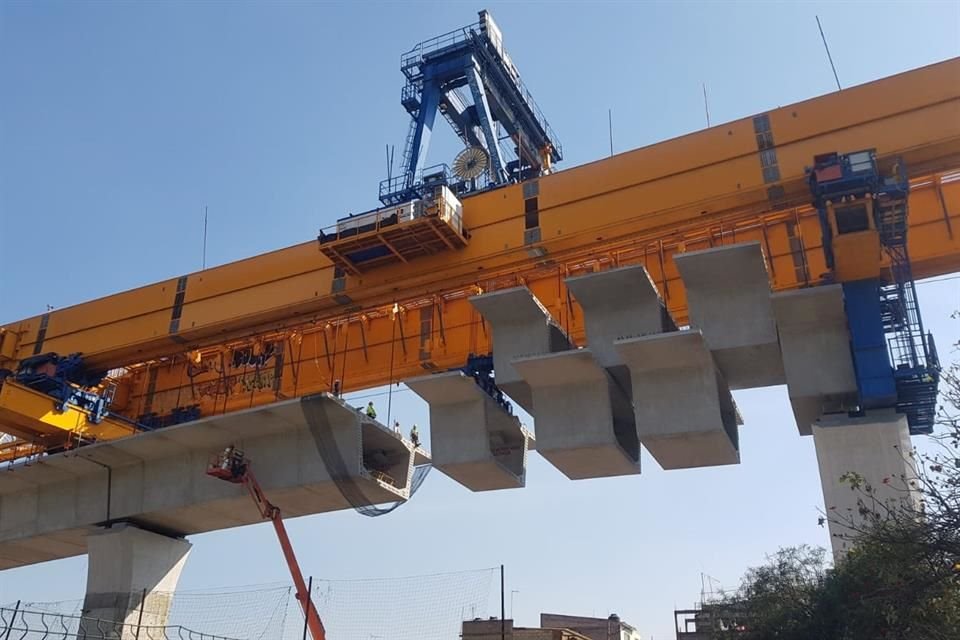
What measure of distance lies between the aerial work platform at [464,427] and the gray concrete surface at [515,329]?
0.70 metres

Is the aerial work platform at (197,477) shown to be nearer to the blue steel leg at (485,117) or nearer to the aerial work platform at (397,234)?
the aerial work platform at (397,234)

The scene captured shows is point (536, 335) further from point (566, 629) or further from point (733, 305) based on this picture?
point (566, 629)

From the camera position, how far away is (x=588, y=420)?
14867mm

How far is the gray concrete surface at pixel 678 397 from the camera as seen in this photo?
13945 millimetres

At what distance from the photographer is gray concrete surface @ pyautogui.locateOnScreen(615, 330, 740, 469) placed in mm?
Answer: 13945

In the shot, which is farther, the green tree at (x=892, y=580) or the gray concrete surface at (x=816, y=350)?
the gray concrete surface at (x=816, y=350)

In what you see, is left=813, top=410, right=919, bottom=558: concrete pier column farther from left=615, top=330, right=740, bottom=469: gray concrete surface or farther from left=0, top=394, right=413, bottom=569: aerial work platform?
left=0, top=394, right=413, bottom=569: aerial work platform

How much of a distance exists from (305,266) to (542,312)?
203 inches

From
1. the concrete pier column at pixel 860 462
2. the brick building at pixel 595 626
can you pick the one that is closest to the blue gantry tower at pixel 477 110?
the concrete pier column at pixel 860 462

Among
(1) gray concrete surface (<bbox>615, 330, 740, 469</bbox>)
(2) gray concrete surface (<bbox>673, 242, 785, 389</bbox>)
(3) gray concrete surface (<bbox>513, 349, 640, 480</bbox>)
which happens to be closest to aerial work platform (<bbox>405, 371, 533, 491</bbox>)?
(3) gray concrete surface (<bbox>513, 349, 640, 480</bbox>)

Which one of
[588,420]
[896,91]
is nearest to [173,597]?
[588,420]

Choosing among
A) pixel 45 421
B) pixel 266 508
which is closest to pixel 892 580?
pixel 266 508

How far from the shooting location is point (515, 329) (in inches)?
607

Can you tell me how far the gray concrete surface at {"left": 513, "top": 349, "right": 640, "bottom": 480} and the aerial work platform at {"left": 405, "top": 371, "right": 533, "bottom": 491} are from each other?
1.07 metres
